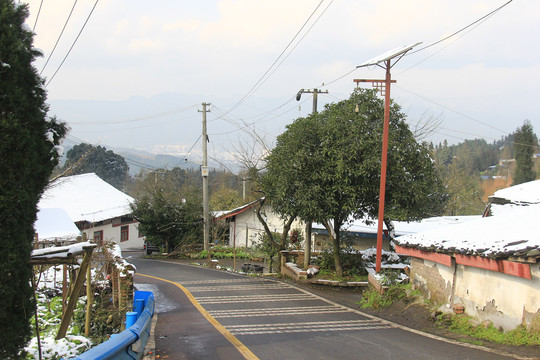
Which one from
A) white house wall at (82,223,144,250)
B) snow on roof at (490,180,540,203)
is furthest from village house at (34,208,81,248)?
white house wall at (82,223,144,250)

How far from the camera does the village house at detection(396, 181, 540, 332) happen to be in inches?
334

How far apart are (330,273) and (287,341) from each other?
34.8 ft

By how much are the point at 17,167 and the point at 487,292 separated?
8.90 metres

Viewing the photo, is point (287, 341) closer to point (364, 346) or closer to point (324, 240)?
point (364, 346)

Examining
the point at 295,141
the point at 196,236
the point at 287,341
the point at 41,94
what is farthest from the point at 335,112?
the point at 196,236

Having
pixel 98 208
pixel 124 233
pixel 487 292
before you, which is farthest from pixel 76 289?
pixel 124 233

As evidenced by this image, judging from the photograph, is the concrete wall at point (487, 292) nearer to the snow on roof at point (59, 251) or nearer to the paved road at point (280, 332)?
the paved road at point (280, 332)

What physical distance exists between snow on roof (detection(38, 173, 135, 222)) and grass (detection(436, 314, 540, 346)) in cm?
3562

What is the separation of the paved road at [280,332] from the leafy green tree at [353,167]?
12.1 feet

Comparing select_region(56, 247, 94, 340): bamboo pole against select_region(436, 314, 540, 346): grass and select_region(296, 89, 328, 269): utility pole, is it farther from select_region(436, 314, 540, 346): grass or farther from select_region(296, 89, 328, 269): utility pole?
select_region(296, 89, 328, 269): utility pole

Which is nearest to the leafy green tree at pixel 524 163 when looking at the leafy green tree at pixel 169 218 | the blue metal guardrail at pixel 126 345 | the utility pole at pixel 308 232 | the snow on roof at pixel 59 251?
the leafy green tree at pixel 169 218

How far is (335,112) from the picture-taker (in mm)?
18500

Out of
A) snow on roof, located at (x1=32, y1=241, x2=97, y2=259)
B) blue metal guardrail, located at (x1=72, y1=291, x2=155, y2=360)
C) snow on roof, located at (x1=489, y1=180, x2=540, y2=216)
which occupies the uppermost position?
snow on roof, located at (x1=489, y1=180, x2=540, y2=216)

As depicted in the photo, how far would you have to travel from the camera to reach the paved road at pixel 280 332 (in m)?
8.70
